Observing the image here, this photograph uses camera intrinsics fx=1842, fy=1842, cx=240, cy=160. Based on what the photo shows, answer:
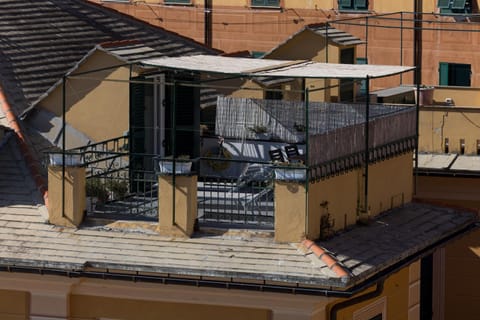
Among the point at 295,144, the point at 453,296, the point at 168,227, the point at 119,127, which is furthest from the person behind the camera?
the point at 453,296

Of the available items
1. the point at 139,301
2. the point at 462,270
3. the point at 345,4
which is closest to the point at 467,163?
the point at 462,270

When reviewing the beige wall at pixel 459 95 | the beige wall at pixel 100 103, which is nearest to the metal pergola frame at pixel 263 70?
the beige wall at pixel 100 103

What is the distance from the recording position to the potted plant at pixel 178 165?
1009 inches

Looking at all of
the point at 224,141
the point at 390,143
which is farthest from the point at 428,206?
the point at 224,141

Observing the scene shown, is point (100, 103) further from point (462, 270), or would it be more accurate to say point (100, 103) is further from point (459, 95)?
point (459, 95)

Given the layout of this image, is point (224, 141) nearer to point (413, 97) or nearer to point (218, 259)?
point (218, 259)

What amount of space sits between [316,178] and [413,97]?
46.3 ft

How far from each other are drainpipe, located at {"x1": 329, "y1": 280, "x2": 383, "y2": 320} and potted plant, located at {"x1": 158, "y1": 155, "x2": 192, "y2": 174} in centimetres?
280

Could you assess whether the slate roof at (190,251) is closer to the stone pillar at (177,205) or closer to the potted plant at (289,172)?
the stone pillar at (177,205)

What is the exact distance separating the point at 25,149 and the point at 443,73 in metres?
29.2

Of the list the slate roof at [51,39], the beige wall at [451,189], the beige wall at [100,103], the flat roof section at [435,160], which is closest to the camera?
the beige wall at [100,103]

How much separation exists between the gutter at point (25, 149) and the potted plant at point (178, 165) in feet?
6.96

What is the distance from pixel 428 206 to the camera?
29719 millimetres

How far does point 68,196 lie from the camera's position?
26.5 meters
